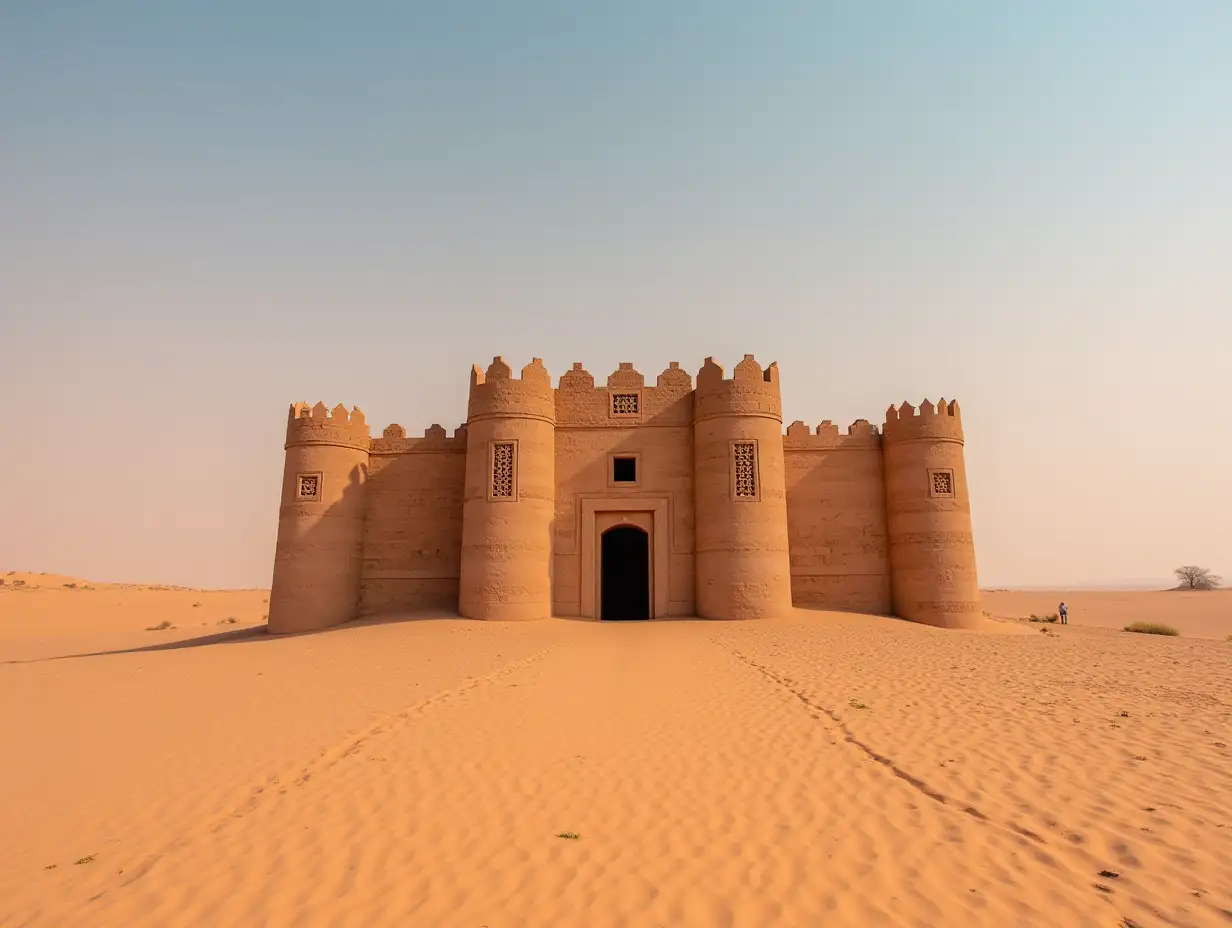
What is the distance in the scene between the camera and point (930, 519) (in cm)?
2238

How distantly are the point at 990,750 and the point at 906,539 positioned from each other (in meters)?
16.6

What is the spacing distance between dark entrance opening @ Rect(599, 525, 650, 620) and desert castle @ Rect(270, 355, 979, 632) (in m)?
3.29

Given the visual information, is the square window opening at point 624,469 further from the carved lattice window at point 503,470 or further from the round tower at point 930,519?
the round tower at point 930,519

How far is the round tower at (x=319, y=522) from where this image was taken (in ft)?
72.9

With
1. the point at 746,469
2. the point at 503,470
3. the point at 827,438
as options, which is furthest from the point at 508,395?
the point at 827,438

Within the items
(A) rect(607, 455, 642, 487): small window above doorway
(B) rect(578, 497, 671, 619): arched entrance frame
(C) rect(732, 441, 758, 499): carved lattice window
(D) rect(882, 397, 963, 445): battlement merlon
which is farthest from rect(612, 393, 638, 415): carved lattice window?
(D) rect(882, 397, 963, 445): battlement merlon

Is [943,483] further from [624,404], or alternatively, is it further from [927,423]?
[624,404]

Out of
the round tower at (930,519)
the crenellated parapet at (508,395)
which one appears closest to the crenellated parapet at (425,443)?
the crenellated parapet at (508,395)

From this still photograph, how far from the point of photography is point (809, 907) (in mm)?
4066

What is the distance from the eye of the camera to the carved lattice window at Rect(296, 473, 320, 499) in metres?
23.0

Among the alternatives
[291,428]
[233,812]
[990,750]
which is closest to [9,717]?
[233,812]

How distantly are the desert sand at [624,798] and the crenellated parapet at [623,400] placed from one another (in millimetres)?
12168

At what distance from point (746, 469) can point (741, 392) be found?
2.65 metres

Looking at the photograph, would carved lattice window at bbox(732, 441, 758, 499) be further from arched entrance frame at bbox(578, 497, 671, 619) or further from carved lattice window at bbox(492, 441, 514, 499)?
carved lattice window at bbox(492, 441, 514, 499)
